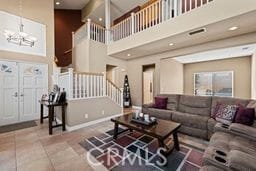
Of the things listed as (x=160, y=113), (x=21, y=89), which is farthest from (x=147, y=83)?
(x=21, y=89)

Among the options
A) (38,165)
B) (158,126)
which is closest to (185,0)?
(158,126)

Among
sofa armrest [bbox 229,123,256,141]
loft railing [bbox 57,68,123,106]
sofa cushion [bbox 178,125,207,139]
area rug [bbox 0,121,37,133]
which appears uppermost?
loft railing [bbox 57,68,123,106]

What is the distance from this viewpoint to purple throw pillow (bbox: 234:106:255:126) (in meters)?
2.47

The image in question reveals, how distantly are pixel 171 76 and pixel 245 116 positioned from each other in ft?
15.4

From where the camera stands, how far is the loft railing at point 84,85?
3.80 m

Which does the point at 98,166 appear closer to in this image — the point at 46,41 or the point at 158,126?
the point at 158,126

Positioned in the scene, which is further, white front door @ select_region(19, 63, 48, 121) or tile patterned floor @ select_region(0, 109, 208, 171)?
white front door @ select_region(19, 63, 48, 121)

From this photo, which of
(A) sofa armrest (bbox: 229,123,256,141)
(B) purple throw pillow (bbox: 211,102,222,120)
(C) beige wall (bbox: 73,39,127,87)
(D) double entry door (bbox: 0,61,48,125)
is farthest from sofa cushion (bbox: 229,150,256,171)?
(D) double entry door (bbox: 0,61,48,125)

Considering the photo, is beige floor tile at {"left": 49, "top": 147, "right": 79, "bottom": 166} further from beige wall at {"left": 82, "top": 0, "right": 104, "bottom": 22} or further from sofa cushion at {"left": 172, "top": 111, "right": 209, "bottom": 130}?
beige wall at {"left": 82, "top": 0, "right": 104, "bottom": 22}

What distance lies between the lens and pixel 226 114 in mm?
2781

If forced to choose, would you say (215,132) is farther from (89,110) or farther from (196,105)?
(89,110)

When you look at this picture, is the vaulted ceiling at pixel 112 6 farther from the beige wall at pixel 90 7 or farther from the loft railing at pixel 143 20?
the loft railing at pixel 143 20

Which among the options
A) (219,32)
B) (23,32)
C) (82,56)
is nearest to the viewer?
(219,32)

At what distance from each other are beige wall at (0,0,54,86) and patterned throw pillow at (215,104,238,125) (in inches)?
221
